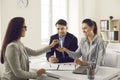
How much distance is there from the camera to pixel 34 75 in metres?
2.14

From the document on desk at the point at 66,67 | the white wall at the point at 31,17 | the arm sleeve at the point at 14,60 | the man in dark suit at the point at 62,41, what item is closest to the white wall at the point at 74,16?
the white wall at the point at 31,17

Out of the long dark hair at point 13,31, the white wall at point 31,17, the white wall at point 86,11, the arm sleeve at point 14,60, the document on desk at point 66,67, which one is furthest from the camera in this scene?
the white wall at point 86,11

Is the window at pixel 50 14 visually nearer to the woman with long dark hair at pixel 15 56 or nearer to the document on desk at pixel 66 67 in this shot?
the document on desk at pixel 66 67

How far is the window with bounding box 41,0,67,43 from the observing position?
6019 millimetres

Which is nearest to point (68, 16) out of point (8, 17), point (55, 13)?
point (55, 13)

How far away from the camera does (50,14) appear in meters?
6.20

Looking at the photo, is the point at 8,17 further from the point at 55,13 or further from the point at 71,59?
the point at 71,59

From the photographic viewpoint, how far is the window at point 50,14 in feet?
19.7

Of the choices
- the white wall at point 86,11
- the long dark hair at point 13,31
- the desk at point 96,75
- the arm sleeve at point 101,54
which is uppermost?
the white wall at point 86,11

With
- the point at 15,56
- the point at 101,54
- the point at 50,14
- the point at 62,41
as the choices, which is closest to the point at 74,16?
the point at 50,14

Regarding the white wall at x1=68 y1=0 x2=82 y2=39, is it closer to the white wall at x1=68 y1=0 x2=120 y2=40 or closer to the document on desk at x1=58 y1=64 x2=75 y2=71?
the white wall at x1=68 y1=0 x2=120 y2=40

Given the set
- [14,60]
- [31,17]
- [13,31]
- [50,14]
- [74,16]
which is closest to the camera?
[14,60]

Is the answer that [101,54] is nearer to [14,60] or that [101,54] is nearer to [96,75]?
[96,75]

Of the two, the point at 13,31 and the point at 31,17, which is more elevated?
the point at 31,17
